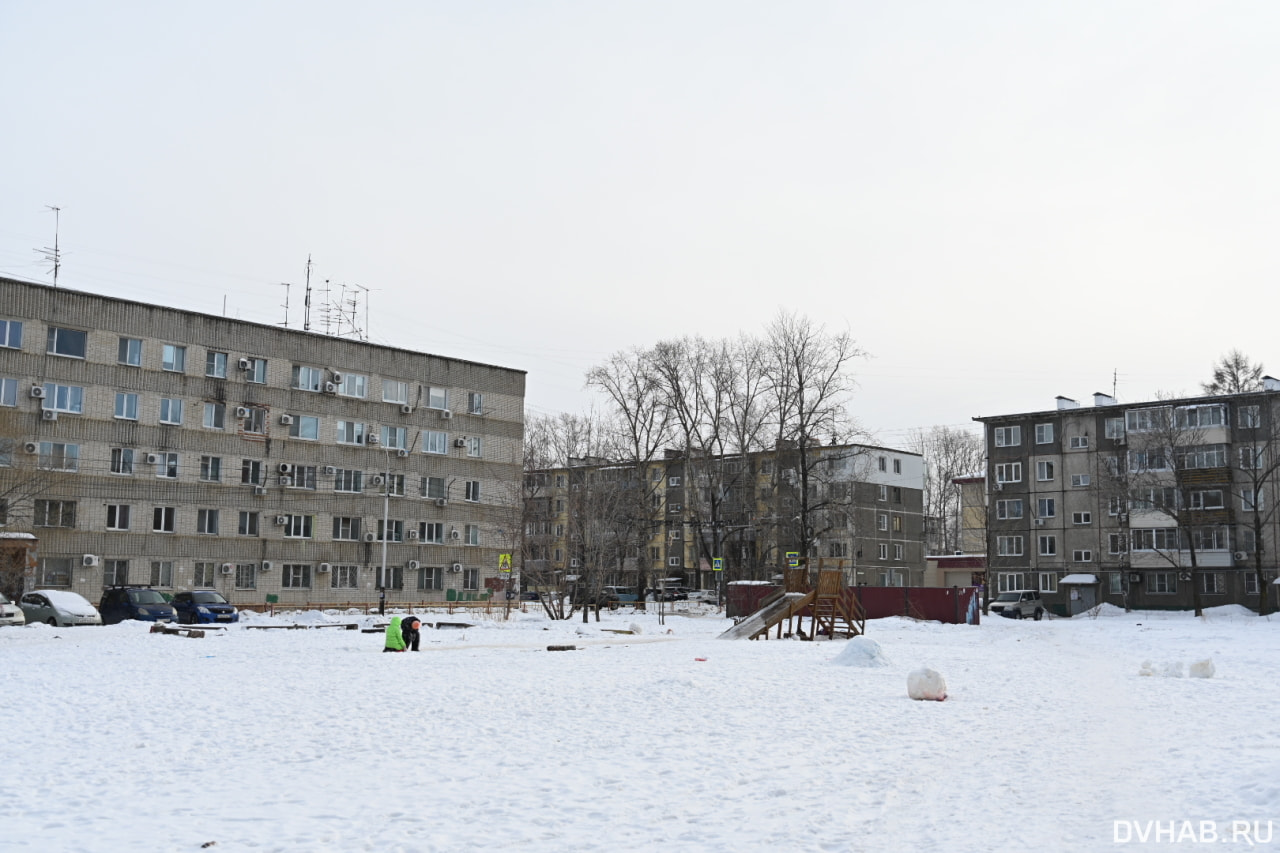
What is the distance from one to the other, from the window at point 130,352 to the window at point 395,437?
508 inches

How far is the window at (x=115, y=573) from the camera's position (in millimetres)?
51147

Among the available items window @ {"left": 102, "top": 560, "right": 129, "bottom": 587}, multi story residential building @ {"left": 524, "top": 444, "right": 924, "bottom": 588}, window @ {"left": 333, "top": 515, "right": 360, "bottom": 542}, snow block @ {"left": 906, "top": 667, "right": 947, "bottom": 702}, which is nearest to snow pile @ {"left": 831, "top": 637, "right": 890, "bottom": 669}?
snow block @ {"left": 906, "top": 667, "right": 947, "bottom": 702}

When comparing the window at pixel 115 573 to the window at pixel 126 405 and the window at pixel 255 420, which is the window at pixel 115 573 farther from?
the window at pixel 255 420

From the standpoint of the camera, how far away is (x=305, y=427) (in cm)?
5825

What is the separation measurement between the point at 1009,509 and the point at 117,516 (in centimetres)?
5150

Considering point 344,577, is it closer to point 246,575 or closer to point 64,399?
point 246,575

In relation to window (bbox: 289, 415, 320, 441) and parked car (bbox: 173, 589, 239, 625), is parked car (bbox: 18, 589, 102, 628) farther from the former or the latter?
window (bbox: 289, 415, 320, 441)

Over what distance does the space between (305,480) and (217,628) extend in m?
20.8

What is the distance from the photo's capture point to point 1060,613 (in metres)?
68.5

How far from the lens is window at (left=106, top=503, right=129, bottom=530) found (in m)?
51.6

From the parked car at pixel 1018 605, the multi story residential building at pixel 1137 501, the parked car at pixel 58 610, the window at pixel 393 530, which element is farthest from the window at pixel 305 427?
the multi story residential building at pixel 1137 501

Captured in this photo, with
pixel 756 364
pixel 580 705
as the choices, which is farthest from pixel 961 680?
pixel 756 364

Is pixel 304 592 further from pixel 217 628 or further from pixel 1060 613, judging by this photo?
pixel 1060 613

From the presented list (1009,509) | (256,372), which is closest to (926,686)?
(256,372)
